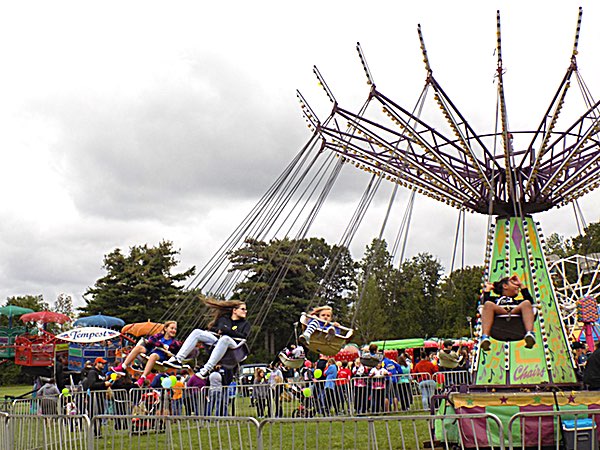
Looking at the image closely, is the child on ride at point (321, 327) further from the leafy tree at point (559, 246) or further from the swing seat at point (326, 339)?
the leafy tree at point (559, 246)

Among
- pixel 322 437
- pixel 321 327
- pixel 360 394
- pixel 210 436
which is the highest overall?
pixel 321 327

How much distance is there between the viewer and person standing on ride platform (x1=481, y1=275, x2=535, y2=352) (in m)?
8.71

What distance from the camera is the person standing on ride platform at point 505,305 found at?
871 cm

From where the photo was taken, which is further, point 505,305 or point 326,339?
point 326,339

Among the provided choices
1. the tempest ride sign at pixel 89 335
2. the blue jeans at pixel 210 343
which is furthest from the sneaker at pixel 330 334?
the tempest ride sign at pixel 89 335

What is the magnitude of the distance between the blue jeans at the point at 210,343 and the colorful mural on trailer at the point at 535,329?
360 cm

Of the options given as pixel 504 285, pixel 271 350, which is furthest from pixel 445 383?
pixel 271 350

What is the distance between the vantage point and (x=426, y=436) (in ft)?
35.7

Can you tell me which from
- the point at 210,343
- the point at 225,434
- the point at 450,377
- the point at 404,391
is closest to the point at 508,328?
the point at 210,343

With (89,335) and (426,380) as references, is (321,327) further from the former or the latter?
(89,335)

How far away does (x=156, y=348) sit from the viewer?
9.98m

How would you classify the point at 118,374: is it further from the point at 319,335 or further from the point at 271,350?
the point at 271,350

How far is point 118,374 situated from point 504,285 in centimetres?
746

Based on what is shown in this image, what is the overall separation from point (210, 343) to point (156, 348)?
91cm
